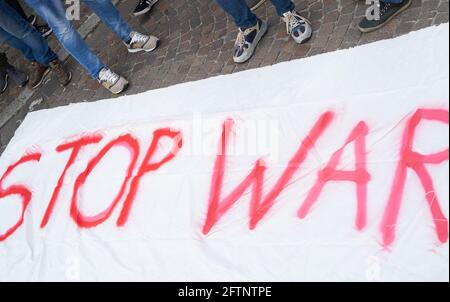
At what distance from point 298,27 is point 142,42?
1433 millimetres

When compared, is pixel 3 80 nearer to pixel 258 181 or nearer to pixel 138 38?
pixel 138 38

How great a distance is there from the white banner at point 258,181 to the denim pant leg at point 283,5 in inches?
18.5

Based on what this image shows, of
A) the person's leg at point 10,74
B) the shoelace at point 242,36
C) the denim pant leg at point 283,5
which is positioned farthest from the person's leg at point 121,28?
the person's leg at point 10,74

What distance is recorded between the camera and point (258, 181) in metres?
2.61

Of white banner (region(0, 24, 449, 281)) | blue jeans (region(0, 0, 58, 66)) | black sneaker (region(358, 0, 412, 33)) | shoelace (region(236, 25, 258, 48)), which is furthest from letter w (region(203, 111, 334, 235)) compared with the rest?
blue jeans (region(0, 0, 58, 66))

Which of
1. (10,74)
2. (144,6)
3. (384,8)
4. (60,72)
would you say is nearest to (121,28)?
(144,6)

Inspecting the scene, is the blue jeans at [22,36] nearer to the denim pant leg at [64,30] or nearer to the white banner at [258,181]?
the denim pant leg at [64,30]

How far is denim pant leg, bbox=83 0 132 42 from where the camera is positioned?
3.83m

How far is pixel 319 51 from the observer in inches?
125

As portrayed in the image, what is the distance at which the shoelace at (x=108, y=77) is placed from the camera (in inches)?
157

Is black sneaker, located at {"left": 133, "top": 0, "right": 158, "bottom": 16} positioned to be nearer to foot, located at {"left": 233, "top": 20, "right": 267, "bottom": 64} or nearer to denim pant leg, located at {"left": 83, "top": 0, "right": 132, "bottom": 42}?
denim pant leg, located at {"left": 83, "top": 0, "right": 132, "bottom": 42}

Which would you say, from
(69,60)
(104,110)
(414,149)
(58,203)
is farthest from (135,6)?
(414,149)

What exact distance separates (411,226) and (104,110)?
2.30 m

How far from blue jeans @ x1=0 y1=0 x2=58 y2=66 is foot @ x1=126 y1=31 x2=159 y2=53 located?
84cm
